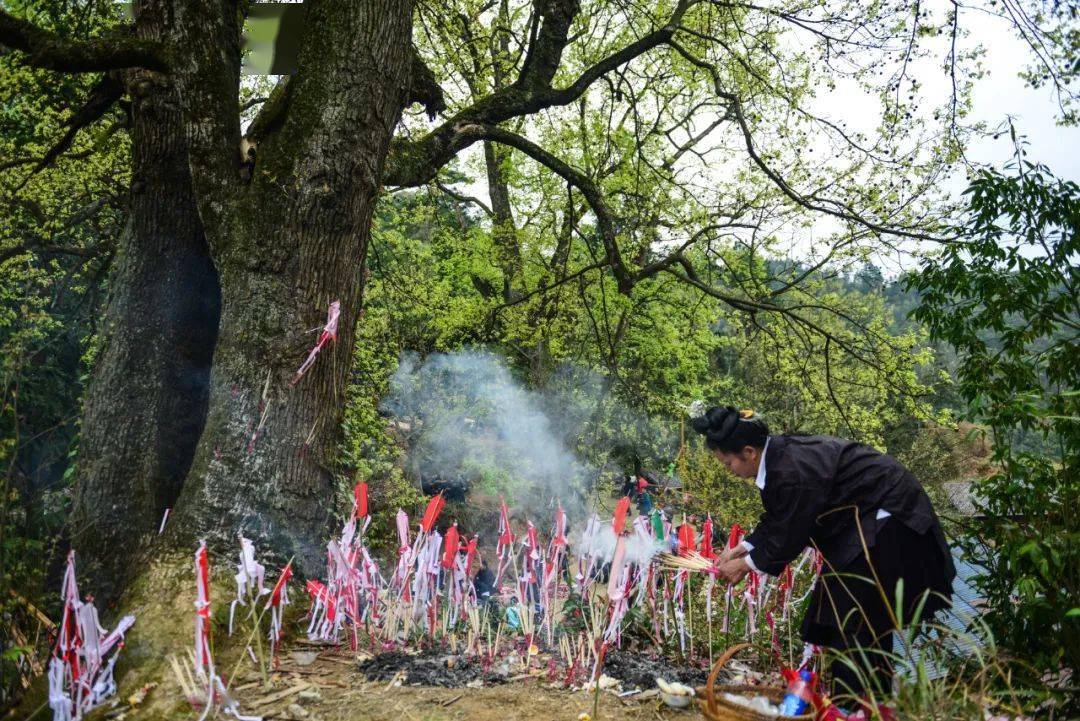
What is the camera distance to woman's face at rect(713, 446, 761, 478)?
329 centimetres

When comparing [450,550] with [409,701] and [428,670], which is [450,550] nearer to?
[428,670]

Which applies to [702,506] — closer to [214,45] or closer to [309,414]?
[309,414]

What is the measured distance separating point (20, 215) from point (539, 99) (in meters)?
9.73

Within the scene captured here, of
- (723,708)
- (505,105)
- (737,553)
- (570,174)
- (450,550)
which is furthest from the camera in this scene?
(570,174)

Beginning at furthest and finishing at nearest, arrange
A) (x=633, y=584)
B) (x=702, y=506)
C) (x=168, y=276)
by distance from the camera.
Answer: (x=702, y=506), (x=168, y=276), (x=633, y=584)

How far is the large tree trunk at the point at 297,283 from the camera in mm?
3898

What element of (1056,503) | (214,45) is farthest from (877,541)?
(214,45)

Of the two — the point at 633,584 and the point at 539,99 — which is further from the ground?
the point at 539,99

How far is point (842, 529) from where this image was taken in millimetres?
3217

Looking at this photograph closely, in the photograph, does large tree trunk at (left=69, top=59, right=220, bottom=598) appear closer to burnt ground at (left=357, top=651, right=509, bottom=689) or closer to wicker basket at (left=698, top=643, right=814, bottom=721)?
burnt ground at (left=357, top=651, right=509, bottom=689)

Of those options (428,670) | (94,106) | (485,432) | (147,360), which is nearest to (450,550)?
(428,670)

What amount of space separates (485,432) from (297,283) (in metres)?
13.3

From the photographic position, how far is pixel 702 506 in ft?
30.7

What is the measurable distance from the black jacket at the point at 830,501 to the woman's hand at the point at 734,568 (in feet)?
0.21
